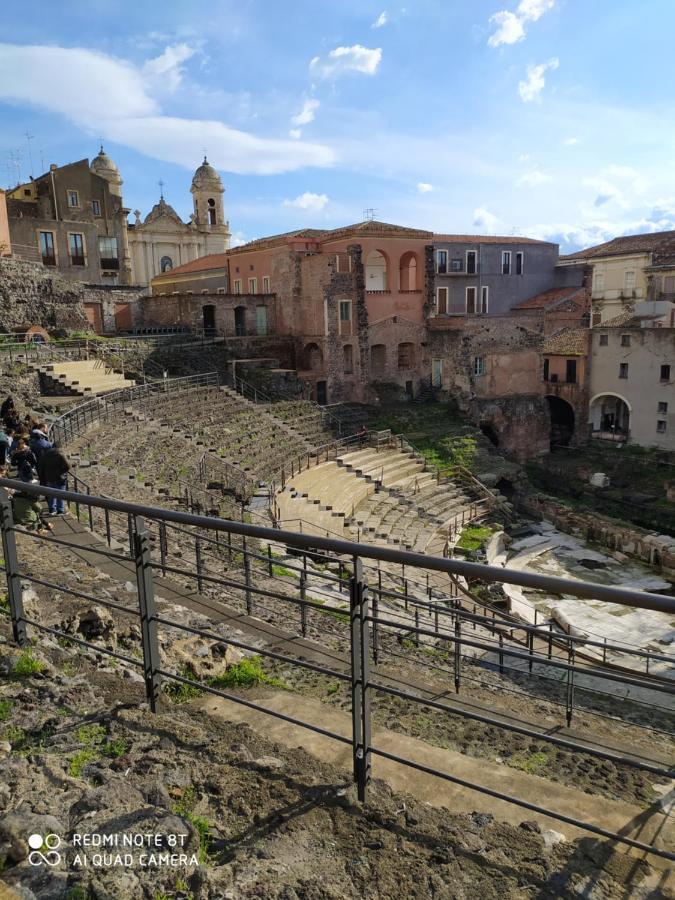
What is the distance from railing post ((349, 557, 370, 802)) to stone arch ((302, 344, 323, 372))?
32068mm

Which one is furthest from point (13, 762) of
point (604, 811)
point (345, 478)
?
point (345, 478)

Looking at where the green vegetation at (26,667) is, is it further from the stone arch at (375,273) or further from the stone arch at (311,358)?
the stone arch at (375,273)

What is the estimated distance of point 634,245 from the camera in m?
45.3

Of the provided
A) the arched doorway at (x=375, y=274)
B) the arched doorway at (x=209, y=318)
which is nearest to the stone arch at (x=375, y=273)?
the arched doorway at (x=375, y=274)

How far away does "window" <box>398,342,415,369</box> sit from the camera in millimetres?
36281

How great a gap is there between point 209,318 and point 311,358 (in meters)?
5.58

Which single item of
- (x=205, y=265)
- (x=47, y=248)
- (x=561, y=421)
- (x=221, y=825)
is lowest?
(x=561, y=421)

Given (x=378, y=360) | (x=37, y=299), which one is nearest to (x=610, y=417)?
(x=378, y=360)

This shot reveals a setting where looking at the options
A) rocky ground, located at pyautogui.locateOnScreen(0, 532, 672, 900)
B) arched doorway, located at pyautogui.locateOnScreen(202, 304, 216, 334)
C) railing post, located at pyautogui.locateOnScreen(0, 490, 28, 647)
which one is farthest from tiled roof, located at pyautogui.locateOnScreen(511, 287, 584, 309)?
rocky ground, located at pyautogui.locateOnScreen(0, 532, 672, 900)

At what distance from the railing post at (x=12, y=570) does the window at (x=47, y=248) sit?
37810mm

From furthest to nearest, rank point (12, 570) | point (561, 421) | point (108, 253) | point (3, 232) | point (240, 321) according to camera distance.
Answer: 1. point (108, 253)
2. point (561, 421)
3. point (240, 321)
4. point (3, 232)
5. point (12, 570)

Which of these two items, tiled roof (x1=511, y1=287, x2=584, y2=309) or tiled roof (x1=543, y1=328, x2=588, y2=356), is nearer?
tiled roof (x1=543, y1=328, x2=588, y2=356)

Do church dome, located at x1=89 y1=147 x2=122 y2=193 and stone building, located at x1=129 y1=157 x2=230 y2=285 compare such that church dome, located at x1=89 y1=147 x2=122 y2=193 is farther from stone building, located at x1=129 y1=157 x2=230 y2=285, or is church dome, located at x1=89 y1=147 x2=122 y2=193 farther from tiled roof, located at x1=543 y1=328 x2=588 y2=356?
tiled roof, located at x1=543 y1=328 x2=588 y2=356

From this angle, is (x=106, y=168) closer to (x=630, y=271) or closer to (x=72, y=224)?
(x=72, y=224)
